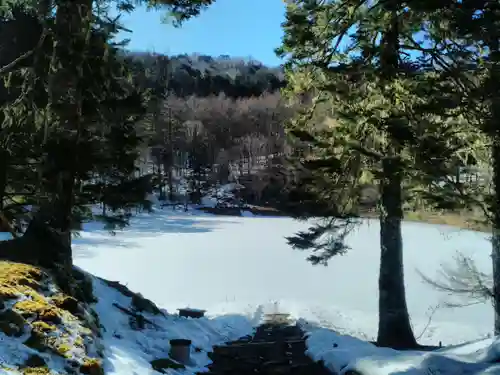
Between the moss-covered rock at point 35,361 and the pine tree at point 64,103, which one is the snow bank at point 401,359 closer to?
the moss-covered rock at point 35,361

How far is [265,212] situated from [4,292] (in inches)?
1602

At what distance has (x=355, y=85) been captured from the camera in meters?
8.39

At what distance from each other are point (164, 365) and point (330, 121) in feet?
17.1

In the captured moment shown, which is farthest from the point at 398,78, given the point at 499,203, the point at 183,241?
the point at 183,241

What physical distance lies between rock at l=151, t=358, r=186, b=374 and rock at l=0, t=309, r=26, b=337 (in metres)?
2.13

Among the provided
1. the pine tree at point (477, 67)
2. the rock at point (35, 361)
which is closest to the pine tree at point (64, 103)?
the rock at point (35, 361)

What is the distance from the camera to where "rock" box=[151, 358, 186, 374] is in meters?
6.03

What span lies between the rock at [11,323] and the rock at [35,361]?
0.32 metres

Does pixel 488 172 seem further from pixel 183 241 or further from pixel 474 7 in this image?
pixel 183 241

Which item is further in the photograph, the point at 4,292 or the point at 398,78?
the point at 398,78

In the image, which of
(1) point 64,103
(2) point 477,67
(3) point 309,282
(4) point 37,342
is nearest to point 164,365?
(4) point 37,342

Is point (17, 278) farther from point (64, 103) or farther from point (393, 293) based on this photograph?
point (393, 293)

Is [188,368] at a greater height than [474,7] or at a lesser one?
lesser

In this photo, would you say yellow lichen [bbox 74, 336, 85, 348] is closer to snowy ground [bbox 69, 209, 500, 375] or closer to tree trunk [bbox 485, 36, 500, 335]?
snowy ground [bbox 69, 209, 500, 375]
